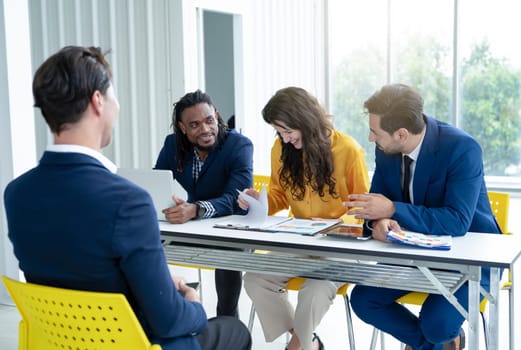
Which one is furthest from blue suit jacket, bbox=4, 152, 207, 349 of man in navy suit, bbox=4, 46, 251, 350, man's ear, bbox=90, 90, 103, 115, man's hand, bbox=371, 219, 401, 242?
man's hand, bbox=371, 219, 401, 242

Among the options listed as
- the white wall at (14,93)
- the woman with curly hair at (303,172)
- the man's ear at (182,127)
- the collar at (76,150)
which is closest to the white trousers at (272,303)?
the woman with curly hair at (303,172)

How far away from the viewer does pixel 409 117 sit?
2600 millimetres

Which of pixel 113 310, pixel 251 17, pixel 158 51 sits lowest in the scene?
pixel 113 310

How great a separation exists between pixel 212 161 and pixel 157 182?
0.49m

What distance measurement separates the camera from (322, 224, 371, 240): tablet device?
8.24 feet

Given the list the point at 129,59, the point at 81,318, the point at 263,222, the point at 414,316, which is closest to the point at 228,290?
the point at 263,222

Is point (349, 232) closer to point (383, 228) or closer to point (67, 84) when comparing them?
point (383, 228)

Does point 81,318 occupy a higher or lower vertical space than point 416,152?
lower

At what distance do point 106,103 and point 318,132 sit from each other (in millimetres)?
1657

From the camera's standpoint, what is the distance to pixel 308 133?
311 centimetres

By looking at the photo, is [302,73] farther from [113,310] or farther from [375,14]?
[113,310]

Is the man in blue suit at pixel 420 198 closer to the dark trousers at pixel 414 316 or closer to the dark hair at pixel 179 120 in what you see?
the dark trousers at pixel 414 316

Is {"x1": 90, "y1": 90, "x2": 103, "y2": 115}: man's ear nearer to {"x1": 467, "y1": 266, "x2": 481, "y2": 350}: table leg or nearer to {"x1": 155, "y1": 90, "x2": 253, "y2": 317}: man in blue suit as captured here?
{"x1": 467, "y1": 266, "x2": 481, "y2": 350}: table leg

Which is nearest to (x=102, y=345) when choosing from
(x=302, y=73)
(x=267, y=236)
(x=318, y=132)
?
(x=267, y=236)
